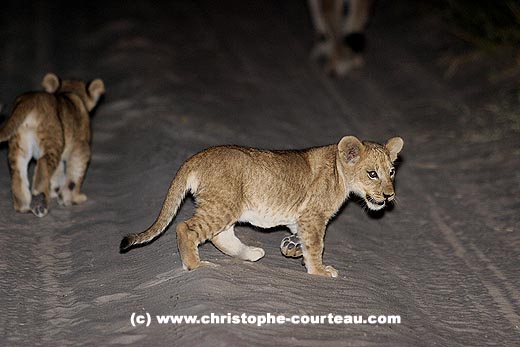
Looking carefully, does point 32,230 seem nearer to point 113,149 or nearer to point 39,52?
point 113,149

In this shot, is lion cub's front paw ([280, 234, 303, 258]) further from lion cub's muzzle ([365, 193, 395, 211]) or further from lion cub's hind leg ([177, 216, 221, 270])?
lion cub's hind leg ([177, 216, 221, 270])

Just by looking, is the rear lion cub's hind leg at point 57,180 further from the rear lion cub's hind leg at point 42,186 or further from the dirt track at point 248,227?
the rear lion cub's hind leg at point 42,186

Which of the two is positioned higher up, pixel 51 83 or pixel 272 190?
pixel 51 83

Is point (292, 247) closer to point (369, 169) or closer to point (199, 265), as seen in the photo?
point (369, 169)

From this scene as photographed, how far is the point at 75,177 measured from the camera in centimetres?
971

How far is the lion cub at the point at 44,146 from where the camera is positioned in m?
8.98

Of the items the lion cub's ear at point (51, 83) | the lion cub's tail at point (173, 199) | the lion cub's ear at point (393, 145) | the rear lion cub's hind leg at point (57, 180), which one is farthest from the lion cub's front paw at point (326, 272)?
the lion cub's ear at point (51, 83)

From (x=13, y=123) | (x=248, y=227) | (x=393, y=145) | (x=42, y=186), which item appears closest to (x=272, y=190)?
(x=393, y=145)

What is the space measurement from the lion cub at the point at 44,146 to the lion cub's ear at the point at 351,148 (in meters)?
3.14

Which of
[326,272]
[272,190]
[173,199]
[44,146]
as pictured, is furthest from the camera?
[44,146]

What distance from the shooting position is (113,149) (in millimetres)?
11477

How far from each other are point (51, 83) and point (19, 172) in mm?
1325

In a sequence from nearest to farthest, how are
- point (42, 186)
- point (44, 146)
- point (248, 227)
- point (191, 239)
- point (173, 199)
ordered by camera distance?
point (191, 239)
point (173, 199)
point (248, 227)
point (42, 186)
point (44, 146)

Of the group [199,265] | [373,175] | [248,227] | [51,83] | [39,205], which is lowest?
[199,265]
